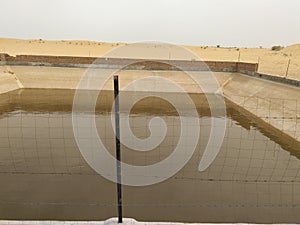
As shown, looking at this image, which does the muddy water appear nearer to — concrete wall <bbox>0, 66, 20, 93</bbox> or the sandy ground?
concrete wall <bbox>0, 66, 20, 93</bbox>

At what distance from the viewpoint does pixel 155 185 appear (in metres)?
7.17

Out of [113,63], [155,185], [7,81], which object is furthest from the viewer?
[113,63]

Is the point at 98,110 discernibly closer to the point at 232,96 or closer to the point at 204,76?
the point at 232,96

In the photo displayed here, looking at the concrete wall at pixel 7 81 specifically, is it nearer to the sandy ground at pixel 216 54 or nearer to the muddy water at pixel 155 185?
the muddy water at pixel 155 185

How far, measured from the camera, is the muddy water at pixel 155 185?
5984 mm

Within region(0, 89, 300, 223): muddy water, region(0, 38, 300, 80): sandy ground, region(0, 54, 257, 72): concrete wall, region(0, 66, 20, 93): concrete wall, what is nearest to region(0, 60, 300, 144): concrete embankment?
region(0, 66, 20, 93): concrete wall

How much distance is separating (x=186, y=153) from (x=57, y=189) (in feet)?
15.3

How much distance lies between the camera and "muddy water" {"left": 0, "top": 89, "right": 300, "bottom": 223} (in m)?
5.98

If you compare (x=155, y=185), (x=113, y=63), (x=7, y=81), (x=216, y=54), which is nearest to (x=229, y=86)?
(x=113, y=63)

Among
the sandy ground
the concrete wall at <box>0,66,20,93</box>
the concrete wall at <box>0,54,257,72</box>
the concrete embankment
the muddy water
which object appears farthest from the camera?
the sandy ground

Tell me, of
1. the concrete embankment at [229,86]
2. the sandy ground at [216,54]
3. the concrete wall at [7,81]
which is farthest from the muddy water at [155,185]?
the sandy ground at [216,54]

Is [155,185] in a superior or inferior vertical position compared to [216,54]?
inferior

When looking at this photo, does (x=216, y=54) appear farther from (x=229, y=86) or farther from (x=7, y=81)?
(x=7, y=81)

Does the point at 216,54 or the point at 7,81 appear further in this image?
the point at 216,54
